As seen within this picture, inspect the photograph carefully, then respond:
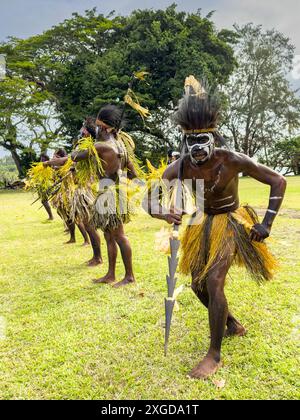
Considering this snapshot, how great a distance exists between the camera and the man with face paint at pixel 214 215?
249 centimetres

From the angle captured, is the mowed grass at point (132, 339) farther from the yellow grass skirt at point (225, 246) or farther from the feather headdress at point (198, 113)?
the feather headdress at point (198, 113)

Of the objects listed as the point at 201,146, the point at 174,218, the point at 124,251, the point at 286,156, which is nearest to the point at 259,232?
the point at 174,218

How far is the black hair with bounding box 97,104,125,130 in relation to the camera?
4172mm

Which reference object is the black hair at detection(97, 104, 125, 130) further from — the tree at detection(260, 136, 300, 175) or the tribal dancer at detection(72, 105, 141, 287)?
the tree at detection(260, 136, 300, 175)

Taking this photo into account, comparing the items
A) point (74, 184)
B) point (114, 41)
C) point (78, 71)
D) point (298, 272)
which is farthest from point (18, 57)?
point (298, 272)

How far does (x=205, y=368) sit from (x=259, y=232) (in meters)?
0.94

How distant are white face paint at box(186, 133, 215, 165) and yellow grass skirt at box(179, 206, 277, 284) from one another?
475mm

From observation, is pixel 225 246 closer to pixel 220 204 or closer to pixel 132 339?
pixel 220 204

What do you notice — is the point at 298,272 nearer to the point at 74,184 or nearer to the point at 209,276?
the point at 209,276

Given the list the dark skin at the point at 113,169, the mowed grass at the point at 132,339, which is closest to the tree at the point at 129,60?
the dark skin at the point at 113,169

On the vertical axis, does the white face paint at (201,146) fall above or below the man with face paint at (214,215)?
above

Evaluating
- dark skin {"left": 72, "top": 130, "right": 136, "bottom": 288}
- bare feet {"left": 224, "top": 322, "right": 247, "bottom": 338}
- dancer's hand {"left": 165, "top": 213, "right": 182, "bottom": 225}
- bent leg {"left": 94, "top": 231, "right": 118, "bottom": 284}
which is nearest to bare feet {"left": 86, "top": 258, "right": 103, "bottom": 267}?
bent leg {"left": 94, "top": 231, "right": 118, "bottom": 284}

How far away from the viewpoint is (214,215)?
2.75 meters

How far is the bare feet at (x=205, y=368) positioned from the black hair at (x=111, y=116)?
2.74m
